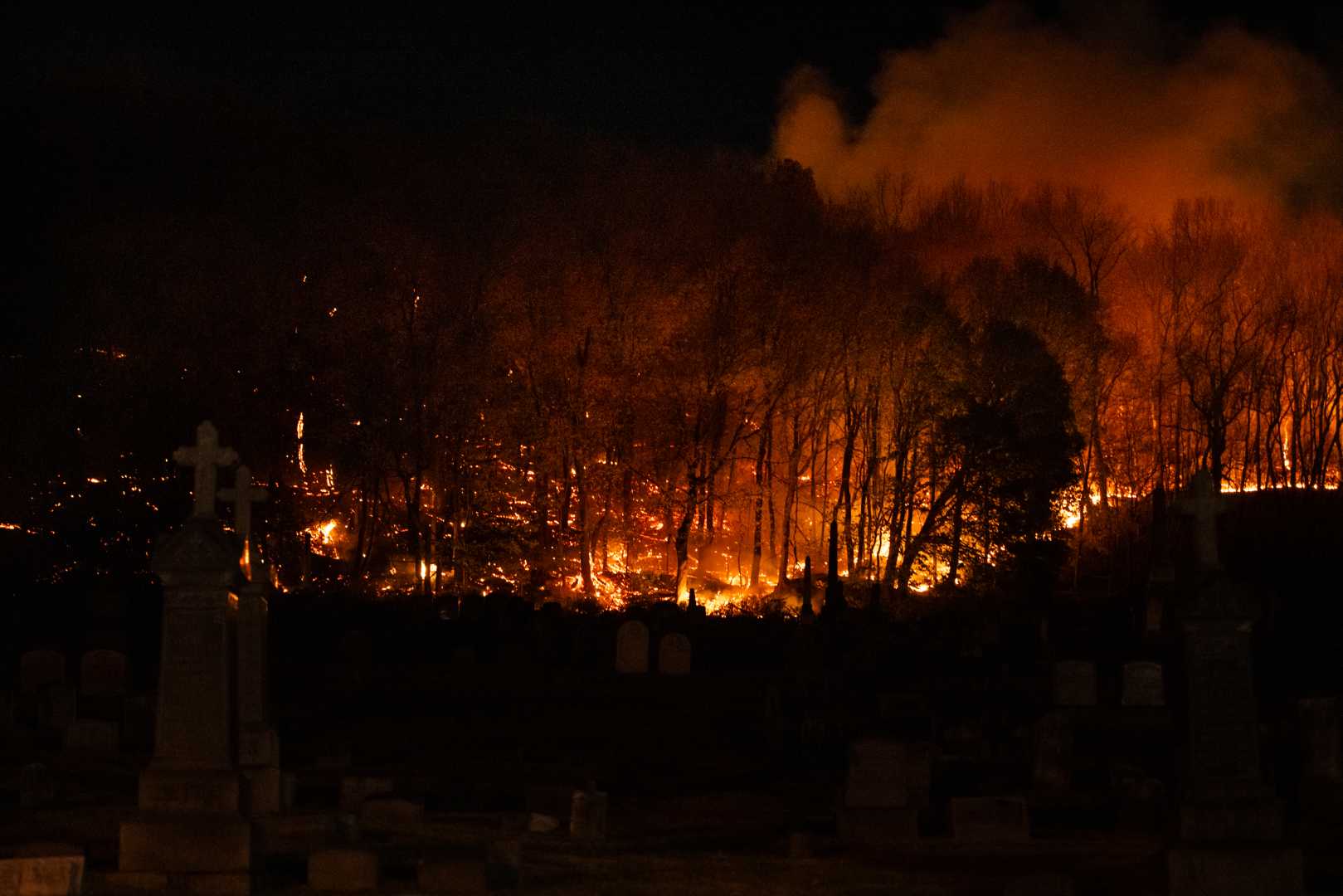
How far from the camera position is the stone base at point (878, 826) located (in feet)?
53.1

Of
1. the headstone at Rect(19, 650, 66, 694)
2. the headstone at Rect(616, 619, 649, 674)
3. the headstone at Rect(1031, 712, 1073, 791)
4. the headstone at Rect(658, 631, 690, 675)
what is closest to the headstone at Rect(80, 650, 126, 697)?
the headstone at Rect(19, 650, 66, 694)

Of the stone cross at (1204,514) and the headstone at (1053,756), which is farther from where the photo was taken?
the headstone at (1053,756)

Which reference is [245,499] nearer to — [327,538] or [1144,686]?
[1144,686]

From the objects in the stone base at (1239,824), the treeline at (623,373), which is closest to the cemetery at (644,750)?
the stone base at (1239,824)

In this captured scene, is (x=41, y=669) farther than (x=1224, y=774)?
Yes

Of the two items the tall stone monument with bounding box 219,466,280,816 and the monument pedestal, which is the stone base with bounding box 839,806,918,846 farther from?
the monument pedestal

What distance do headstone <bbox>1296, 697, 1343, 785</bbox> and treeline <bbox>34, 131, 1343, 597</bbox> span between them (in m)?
24.1

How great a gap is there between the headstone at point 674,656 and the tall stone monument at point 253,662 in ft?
49.1

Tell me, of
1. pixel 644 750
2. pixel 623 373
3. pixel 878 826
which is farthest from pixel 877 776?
pixel 623 373

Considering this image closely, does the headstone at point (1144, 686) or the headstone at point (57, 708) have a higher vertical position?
the headstone at point (1144, 686)

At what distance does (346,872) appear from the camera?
12648 mm

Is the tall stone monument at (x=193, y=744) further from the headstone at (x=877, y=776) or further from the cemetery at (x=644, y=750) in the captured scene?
the headstone at (x=877, y=776)

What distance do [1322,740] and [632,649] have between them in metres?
15.6

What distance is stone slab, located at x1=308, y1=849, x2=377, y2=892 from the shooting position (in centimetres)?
1263
